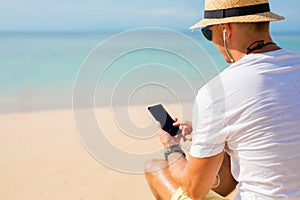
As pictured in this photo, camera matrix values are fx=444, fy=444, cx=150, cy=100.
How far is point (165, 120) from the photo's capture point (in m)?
2.27

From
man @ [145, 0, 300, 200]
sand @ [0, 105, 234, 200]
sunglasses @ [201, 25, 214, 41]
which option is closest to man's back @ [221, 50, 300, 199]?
man @ [145, 0, 300, 200]

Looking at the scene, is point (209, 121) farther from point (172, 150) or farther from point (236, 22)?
point (172, 150)

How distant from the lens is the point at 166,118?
2.28 meters

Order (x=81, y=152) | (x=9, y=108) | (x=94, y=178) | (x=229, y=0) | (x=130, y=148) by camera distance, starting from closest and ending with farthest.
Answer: (x=229, y=0) < (x=130, y=148) < (x=94, y=178) < (x=81, y=152) < (x=9, y=108)

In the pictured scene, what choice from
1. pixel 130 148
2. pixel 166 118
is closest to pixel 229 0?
pixel 166 118

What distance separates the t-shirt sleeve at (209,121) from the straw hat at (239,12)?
0.95ft

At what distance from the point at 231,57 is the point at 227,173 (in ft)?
2.27

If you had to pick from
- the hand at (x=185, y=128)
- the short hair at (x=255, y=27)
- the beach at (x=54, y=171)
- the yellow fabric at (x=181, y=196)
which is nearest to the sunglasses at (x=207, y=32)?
the short hair at (x=255, y=27)

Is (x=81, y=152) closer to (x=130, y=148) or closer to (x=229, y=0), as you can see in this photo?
(x=130, y=148)

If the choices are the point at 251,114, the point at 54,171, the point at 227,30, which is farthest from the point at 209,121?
the point at 54,171

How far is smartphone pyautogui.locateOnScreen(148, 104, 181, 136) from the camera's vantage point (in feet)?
7.33

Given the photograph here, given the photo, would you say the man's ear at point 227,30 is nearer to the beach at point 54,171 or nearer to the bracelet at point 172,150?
the bracelet at point 172,150

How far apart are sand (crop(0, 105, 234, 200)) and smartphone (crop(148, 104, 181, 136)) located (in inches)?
9.2

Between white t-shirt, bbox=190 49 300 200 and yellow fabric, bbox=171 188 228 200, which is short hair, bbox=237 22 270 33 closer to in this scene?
white t-shirt, bbox=190 49 300 200
